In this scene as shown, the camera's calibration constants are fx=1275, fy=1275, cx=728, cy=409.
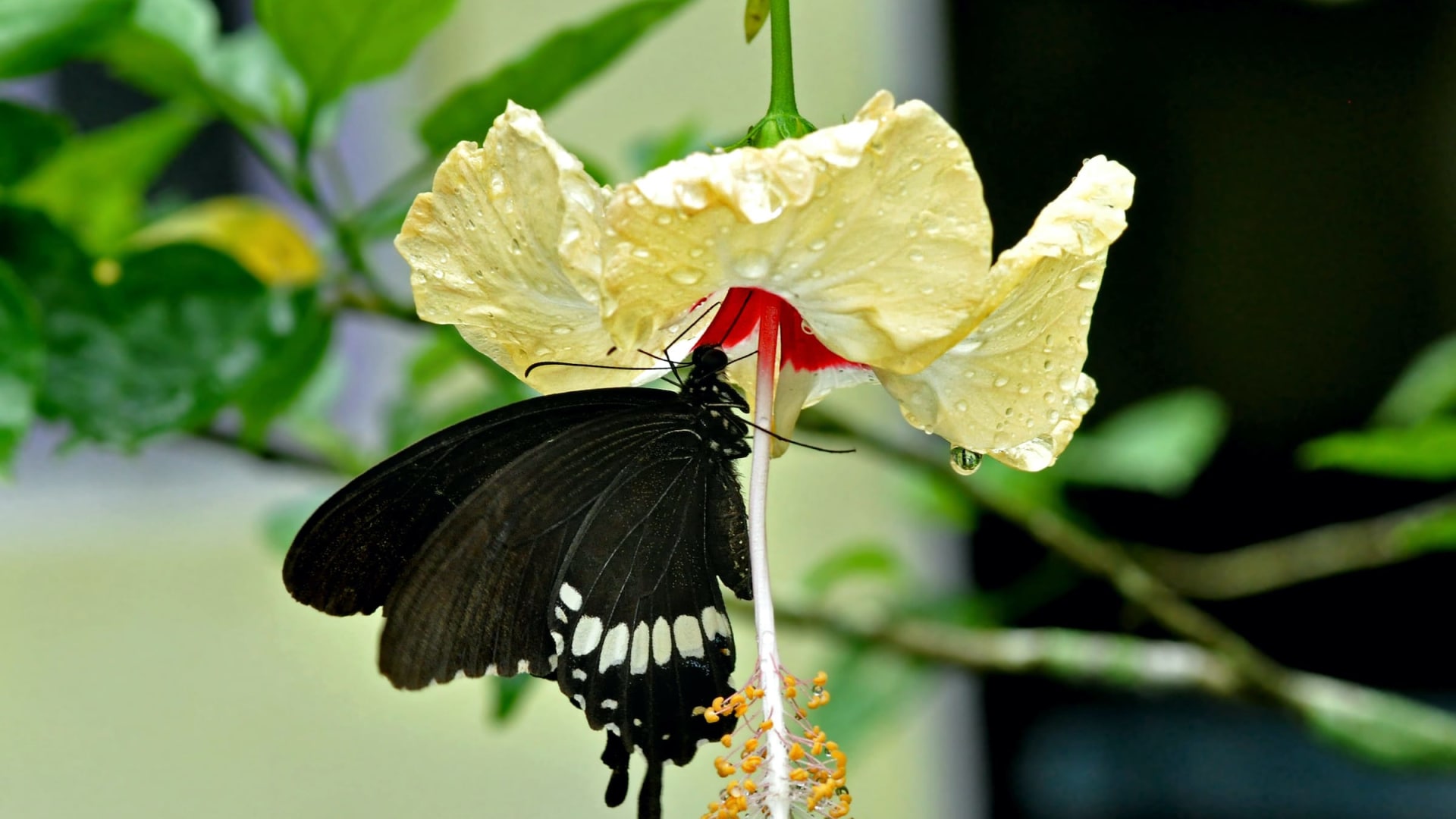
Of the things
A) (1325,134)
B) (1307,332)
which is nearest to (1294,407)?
(1307,332)

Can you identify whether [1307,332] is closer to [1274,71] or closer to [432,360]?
[1274,71]

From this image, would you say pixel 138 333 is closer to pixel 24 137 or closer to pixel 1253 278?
pixel 24 137

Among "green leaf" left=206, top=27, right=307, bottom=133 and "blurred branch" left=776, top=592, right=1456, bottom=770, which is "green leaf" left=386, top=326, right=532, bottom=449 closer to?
"green leaf" left=206, top=27, right=307, bottom=133

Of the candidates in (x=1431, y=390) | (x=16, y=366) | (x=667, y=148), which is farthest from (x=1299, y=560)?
(x=16, y=366)

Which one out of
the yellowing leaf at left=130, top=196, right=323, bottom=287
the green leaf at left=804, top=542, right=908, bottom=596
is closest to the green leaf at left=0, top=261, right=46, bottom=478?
the yellowing leaf at left=130, top=196, right=323, bottom=287

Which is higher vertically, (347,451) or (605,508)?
(347,451)

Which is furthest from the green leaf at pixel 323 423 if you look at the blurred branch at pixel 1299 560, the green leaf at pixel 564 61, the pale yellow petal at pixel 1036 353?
the blurred branch at pixel 1299 560
